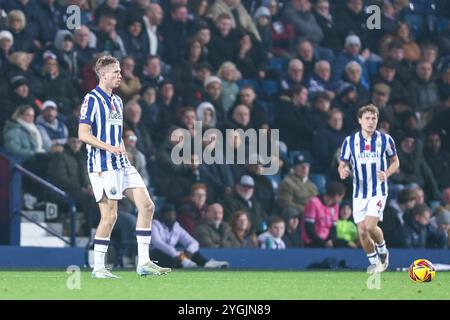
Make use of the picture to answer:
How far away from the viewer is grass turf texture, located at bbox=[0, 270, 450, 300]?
424 inches

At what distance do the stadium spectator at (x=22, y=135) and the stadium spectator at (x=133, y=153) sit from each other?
1.12m

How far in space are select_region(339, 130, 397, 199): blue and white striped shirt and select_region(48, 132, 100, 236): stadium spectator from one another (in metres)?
3.62

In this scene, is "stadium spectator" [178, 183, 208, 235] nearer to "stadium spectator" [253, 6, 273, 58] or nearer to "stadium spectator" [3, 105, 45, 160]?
"stadium spectator" [3, 105, 45, 160]

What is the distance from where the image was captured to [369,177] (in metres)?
14.9

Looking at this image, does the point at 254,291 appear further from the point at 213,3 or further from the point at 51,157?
the point at 213,3

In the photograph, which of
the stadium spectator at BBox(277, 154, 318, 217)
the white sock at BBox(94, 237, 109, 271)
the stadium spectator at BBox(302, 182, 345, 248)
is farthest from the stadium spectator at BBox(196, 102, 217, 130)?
the white sock at BBox(94, 237, 109, 271)

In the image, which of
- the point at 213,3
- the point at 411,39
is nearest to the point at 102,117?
the point at 213,3

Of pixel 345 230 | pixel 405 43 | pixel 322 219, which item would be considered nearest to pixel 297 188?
pixel 322 219

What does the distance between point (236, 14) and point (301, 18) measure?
4.13 feet

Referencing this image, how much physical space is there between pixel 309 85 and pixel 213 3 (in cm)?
193

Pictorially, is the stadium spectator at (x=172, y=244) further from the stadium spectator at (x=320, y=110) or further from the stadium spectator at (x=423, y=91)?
the stadium spectator at (x=423, y=91)

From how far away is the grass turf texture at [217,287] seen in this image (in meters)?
10.8

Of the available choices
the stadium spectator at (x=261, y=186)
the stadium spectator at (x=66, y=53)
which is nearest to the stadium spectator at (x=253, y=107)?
the stadium spectator at (x=261, y=186)

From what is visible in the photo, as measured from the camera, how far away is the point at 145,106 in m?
18.0
